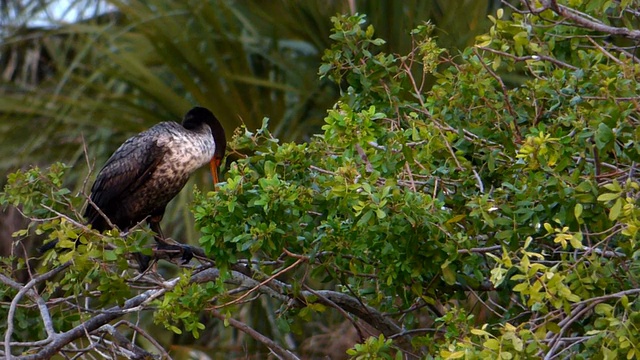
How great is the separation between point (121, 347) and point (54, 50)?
5.35 m

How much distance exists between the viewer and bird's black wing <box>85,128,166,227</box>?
4.67m

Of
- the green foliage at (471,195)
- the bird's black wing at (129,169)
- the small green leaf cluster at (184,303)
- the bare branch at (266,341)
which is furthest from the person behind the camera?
the bird's black wing at (129,169)

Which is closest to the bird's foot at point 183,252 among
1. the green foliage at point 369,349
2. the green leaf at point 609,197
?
the green foliage at point 369,349

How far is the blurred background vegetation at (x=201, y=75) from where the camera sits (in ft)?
20.0

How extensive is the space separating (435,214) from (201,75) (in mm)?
3326

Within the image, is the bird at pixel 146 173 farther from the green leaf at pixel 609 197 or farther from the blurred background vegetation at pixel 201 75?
the green leaf at pixel 609 197

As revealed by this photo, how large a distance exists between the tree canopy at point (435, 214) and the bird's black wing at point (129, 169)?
82 cm

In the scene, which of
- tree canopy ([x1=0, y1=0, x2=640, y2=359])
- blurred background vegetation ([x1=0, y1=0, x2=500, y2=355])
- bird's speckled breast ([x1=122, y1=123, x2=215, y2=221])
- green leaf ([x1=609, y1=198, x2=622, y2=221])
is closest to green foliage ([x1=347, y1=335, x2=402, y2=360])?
tree canopy ([x1=0, y1=0, x2=640, y2=359])

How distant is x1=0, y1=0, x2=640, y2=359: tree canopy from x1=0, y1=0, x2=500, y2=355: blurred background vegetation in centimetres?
194

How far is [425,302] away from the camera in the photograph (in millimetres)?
3646

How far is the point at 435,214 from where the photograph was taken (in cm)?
311

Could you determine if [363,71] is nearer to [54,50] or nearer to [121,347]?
[121,347]

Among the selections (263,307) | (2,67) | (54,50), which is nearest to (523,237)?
(263,307)

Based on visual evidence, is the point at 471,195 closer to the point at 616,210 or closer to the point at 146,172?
the point at 616,210
